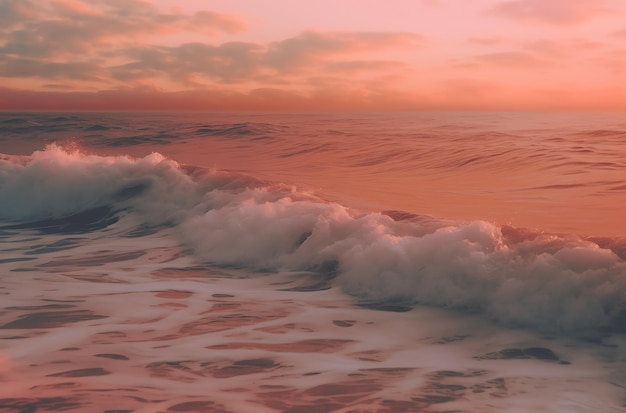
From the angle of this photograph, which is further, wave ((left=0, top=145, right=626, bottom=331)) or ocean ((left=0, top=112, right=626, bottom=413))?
wave ((left=0, top=145, right=626, bottom=331))

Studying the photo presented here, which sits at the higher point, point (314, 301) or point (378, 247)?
point (378, 247)

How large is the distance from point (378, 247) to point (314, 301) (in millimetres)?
1024

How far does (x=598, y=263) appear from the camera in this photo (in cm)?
588

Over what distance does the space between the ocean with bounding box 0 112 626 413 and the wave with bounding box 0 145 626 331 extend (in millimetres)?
22

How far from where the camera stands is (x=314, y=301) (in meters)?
6.67

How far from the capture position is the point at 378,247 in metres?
7.26

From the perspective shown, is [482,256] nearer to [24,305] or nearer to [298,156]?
[24,305]

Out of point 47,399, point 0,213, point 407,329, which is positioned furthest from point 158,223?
point 47,399

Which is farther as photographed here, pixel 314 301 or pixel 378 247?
pixel 378 247

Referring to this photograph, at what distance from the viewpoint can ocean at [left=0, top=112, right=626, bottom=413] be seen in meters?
4.37

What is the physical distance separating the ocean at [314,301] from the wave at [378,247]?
2cm

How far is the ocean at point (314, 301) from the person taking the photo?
14.3 ft

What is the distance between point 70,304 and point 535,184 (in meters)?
9.91

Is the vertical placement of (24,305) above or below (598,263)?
below
